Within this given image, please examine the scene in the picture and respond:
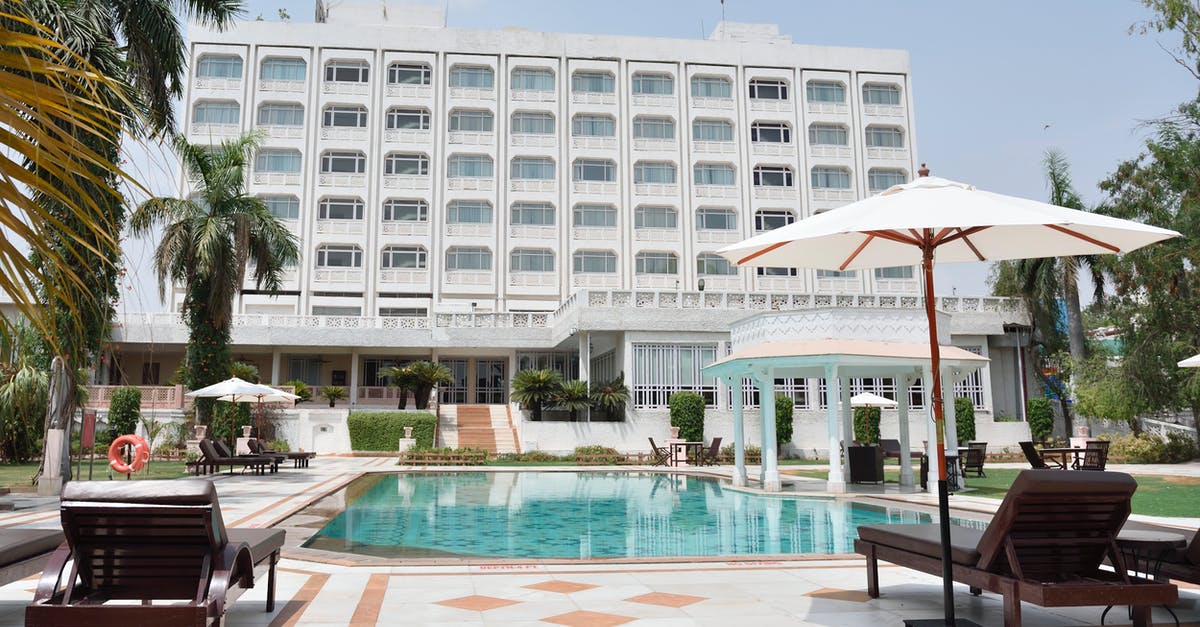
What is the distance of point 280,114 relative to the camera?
4734 cm

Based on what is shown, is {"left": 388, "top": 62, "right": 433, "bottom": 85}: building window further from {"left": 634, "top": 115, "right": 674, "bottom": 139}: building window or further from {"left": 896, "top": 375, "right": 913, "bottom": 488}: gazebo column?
{"left": 896, "top": 375, "right": 913, "bottom": 488}: gazebo column

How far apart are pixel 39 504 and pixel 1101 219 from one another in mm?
15498

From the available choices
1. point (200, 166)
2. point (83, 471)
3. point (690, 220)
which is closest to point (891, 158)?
point (690, 220)

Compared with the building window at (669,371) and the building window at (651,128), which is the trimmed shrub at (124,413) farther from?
the building window at (651,128)

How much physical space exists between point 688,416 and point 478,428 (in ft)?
30.9

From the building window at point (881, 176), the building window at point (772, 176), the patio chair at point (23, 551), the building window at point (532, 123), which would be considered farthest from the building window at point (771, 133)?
the patio chair at point (23, 551)

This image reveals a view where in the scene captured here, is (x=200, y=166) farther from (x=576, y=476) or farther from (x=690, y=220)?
(x=690, y=220)

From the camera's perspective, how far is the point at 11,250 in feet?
5.41

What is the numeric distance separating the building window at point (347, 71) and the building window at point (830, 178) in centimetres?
2742

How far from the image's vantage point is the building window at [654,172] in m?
48.5

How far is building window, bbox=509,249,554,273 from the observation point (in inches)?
1841

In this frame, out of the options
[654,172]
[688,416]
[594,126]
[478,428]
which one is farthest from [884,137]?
[478,428]

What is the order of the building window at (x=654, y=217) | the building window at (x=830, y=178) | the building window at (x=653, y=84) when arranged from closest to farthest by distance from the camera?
the building window at (x=654, y=217), the building window at (x=653, y=84), the building window at (x=830, y=178)

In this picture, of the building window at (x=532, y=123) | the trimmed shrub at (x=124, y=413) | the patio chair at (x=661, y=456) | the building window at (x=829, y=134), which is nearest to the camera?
the patio chair at (x=661, y=456)
